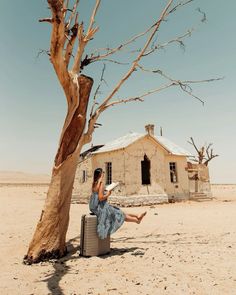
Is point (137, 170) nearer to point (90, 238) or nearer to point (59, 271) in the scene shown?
point (90, 238)

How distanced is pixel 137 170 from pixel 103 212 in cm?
1339

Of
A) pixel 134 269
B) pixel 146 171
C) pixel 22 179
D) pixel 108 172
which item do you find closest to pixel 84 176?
pixel 108 172

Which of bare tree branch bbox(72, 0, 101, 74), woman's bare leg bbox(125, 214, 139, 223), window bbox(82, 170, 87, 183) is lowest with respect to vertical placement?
woman's bare leg bbox(125, 214, 139, 223)

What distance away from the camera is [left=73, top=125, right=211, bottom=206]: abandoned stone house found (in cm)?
1808

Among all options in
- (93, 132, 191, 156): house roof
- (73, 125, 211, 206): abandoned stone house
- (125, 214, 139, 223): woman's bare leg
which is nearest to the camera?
(125, 214, 139, 223): woman's bare leg

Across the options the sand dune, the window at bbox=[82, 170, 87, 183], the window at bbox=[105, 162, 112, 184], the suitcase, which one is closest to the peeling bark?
the suitcase

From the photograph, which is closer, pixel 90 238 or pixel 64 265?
pixel 64 265

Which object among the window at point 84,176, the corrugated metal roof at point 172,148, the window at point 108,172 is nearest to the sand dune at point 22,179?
the window at point 84,176

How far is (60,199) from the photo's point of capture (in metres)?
5.24

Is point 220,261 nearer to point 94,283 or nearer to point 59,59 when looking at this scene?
point 94,283

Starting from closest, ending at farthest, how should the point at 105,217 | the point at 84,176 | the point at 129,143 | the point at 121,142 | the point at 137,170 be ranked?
the point at 105,217 → the point at 129,143 → the point at 137,170 → the point at 121,142 → the point at 84,176

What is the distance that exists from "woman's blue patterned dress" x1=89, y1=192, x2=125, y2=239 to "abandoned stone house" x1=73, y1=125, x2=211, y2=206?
1182cm

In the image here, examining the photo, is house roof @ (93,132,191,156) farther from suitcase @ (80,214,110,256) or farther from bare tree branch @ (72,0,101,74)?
suitcase @ (80,214,110,256)

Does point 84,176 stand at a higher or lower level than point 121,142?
lower
